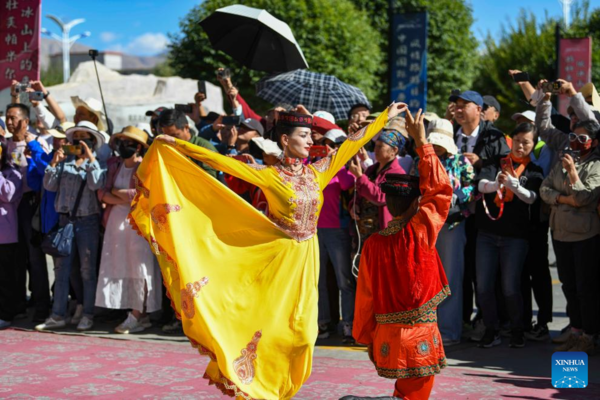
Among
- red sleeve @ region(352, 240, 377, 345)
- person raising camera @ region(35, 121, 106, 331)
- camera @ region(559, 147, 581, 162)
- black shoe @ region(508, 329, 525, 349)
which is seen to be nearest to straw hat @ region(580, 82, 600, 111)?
camera @ region(559, 147, 581, 162)

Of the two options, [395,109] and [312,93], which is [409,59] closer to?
[312,93]

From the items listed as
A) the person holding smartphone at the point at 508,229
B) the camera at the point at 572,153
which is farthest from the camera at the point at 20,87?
the camera at the point at 572,153

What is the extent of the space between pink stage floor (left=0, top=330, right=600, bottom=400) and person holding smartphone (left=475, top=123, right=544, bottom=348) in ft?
3.81

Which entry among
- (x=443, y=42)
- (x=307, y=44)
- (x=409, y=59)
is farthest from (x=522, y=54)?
(x=409, y=59)

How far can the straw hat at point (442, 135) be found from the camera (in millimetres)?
7996

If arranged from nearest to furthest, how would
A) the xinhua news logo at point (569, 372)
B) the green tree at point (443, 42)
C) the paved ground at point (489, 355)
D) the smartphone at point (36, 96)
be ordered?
the xinhua news logo at point (569, 372)
the paved ground at point (489, 355)
the smartphone at point (36, 96)
the green tree at point (443, 42)

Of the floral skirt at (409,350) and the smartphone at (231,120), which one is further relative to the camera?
the smartphone at (231,120)

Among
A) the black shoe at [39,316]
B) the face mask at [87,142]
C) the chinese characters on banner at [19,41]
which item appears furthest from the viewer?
the chinese characters on banner at [19,41]

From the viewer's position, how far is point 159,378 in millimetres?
7062

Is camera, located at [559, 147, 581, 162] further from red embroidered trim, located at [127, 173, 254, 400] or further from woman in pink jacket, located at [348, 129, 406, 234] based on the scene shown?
red embroidered trim, located at [127, 173, 254, 400]

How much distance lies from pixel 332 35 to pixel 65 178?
830 inches

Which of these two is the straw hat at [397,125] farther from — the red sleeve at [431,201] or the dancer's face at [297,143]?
the red sleeve at [431,201]

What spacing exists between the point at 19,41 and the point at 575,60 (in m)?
16.1

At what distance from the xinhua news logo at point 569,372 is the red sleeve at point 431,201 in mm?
2081
